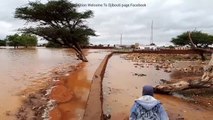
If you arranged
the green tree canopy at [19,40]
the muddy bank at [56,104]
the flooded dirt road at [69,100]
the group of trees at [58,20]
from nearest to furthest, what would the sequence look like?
the flooded dirt road at [69,100] < the muddy bank at [56,104] < the group of trees at [58,20] < the green tree canopy at [19,40]

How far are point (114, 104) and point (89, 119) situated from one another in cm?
370

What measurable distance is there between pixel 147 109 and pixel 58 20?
23982 mm

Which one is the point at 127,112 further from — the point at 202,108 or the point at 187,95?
the point at 187,95

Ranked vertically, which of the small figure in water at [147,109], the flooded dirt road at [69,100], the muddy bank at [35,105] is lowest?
the muddy bank at [35,105]

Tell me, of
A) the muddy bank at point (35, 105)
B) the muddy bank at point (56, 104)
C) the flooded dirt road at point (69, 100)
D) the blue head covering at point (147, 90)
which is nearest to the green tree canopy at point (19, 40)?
the flooded dirt road at point (69, 100)

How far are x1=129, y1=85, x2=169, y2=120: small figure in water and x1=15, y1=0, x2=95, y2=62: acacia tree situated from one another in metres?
21.9

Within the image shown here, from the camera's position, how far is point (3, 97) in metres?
11.3

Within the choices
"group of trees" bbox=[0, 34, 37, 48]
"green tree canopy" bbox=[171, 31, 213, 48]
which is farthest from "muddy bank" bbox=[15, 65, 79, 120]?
"group of trees" bbox=[0, 34, 37, 48]

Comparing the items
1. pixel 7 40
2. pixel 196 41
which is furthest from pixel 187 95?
pixel 7 40

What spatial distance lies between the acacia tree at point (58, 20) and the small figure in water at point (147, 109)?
2193 cm

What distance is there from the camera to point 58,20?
28484 millimetres

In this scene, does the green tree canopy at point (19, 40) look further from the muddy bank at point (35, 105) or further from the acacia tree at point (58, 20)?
the muddy bank at point (35, 105)

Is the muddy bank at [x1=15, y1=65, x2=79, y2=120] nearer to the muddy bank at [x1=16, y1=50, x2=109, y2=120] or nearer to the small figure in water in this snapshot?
the muddy bank at [x1=16, y1=50, x2=109, y2=120]

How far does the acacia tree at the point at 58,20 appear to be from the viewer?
26891mm
